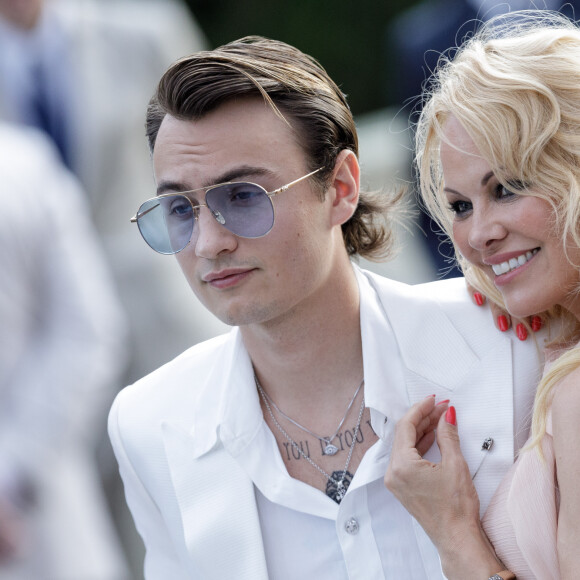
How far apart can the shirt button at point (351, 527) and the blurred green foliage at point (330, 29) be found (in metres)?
5.27

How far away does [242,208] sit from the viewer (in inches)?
120

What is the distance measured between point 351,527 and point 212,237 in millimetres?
844

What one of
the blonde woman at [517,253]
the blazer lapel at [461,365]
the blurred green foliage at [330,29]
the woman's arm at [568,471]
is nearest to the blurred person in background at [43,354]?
the blazer lapel at [461,365]

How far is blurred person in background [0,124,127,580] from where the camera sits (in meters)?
3.60

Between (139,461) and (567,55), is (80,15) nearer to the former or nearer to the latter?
(139,461)

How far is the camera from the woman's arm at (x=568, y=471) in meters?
2.55

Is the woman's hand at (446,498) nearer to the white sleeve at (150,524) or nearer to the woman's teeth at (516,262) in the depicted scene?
the woman's teeth at (516,262)

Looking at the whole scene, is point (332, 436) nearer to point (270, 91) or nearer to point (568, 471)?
point (568, 471)

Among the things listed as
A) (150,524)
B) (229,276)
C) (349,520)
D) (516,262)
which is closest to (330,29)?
(229,276)

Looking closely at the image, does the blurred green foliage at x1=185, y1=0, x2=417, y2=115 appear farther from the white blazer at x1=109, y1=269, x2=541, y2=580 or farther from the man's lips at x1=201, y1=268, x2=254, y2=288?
the man's lips at x1=201, y1=268, x2=254, y2=288

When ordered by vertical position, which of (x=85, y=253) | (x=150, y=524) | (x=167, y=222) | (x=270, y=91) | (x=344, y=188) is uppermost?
(x=270, y=91)

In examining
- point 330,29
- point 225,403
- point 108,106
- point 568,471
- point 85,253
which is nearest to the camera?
point 568,471

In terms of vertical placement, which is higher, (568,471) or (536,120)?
(536,120)

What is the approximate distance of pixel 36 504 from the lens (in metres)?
3.72
